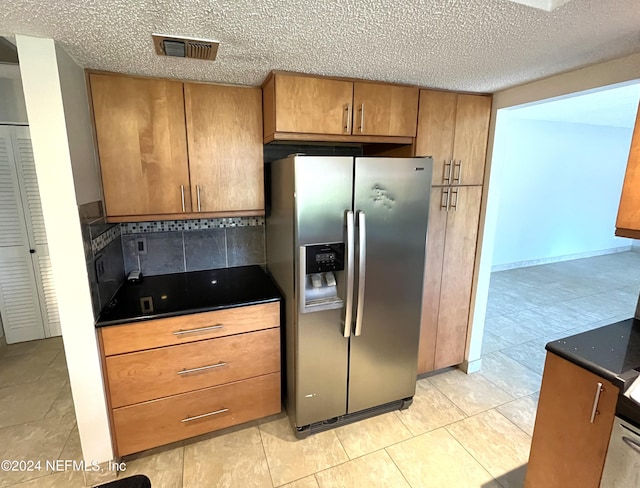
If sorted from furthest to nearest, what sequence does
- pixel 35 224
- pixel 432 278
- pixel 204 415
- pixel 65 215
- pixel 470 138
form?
pixel 35 224 → pixel 432 278 → pixel 470 138 → pixel 204 415 → pixel 65 215

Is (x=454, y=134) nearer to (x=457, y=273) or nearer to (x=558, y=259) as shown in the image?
(x=457, y=273)

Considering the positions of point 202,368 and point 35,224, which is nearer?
point 202,368

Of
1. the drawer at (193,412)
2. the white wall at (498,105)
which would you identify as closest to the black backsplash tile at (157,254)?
the drawer at (193,412)

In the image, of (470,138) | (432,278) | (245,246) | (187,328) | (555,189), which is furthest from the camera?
(555,189)

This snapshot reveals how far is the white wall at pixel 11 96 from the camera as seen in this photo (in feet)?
8.34

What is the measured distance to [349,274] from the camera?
1.83 meters

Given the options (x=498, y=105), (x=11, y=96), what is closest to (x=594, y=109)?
(x=498, y=105)

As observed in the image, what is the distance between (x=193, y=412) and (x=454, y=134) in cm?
245

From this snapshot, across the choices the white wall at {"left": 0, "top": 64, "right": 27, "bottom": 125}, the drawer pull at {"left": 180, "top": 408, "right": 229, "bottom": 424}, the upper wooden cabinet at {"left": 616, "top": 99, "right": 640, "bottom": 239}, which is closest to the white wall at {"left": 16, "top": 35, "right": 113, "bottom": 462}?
the drawer pull at {"left": 180, "top": 408, "right": 229, "bottom": 424}

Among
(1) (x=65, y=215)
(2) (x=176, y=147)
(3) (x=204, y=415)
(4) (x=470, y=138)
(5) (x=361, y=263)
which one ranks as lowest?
(3) (x=204, y=415)

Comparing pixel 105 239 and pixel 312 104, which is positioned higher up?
pixel 312 104

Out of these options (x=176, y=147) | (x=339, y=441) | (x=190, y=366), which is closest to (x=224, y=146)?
(x=176, y=147)

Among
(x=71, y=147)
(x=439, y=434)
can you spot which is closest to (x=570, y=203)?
(x=439, y=434)

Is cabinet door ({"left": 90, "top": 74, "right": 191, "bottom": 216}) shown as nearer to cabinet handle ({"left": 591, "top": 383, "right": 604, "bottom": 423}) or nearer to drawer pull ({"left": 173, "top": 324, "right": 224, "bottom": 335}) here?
drawer pull ({"left": 173, "top": 324, "right": 224, "bottom": 335})
